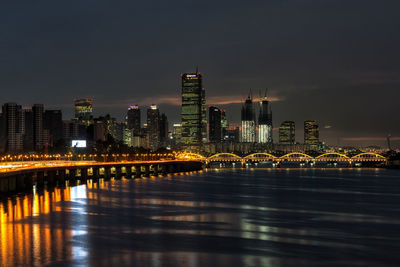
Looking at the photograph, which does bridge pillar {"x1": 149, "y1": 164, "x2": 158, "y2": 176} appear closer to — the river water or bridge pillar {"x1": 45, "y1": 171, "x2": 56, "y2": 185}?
bridge pillar {"x1": 45, "y1": 171, "x2": 56, "y2": 185}

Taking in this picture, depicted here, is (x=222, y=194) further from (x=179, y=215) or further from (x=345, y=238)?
(x=345, y=238)

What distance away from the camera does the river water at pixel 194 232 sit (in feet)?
132

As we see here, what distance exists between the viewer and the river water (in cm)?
4019

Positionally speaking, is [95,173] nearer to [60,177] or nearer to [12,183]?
[60,177]

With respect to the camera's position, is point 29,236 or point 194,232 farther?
point 194,232

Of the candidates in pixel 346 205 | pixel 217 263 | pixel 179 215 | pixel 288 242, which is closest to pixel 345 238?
pixel 288 242

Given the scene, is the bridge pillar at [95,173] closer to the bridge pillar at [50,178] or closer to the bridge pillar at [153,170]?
the bridge pillar at [50,178]

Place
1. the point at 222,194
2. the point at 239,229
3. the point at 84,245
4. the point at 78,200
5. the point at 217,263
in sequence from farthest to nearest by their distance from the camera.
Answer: the point at 222,194, the point at 78,200, the point at 239,229, the point at 84,245, the point at 217,263

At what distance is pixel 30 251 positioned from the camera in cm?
4144

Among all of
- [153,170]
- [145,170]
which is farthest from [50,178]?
[153,170]

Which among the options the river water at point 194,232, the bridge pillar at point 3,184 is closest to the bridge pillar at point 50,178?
the river water at point 194,232

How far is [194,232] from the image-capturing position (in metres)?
52.2

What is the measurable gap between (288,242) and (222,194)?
5526 cm

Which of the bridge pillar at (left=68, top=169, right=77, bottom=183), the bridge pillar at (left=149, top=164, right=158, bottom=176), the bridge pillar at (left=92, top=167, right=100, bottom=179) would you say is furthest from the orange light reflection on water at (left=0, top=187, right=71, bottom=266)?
the bridge pillar at (left=149, top=164, right=158, bottom=176)
